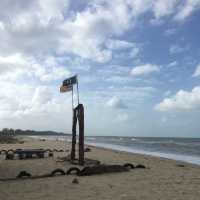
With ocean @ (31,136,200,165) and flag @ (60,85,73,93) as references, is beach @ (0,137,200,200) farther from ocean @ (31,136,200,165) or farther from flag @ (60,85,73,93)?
ocean @ (31,136,200,165)

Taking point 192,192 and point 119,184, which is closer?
point 192,192

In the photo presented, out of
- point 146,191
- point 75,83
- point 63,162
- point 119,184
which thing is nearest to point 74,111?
point 75,83

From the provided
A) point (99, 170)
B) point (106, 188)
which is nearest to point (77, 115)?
point (99, 170)

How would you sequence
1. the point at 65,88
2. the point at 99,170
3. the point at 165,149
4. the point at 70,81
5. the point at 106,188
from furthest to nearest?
the point at 165,149 → the point at 65,88 → the point at 70,81 → the point at 99,170 → the point at 106,188

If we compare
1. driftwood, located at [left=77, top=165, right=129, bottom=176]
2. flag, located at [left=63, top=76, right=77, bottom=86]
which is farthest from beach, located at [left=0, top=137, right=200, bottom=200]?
flag, located at [left=63, top=76, right=77, bottom=86]

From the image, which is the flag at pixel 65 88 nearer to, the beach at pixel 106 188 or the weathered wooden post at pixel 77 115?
the weathered wooden post at pixel 77 115

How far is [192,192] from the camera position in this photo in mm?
11453

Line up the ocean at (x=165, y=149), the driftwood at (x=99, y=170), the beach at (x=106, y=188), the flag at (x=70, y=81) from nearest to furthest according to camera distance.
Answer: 1. the beach at (x=106, y=188)
2. the driftwood at (x=99, y=170)
3. the flag at (x=70, y=81)
4. the ocean at (x=165, y=149)

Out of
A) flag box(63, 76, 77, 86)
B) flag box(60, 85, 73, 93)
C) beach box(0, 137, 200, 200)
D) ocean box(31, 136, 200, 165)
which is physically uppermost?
flag box(63, 76, 77, 86)

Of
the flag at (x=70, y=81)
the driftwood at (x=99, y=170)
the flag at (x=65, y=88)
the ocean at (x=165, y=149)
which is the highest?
the flag at (x=70, y=81)

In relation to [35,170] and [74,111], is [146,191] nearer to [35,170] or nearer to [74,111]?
[35,170]

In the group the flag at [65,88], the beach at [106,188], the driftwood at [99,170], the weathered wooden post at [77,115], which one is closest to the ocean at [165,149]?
A: the weathered wooden post at [77,115]

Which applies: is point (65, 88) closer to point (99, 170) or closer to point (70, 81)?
point (70, 81)

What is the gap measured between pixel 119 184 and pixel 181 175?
13.7ft
